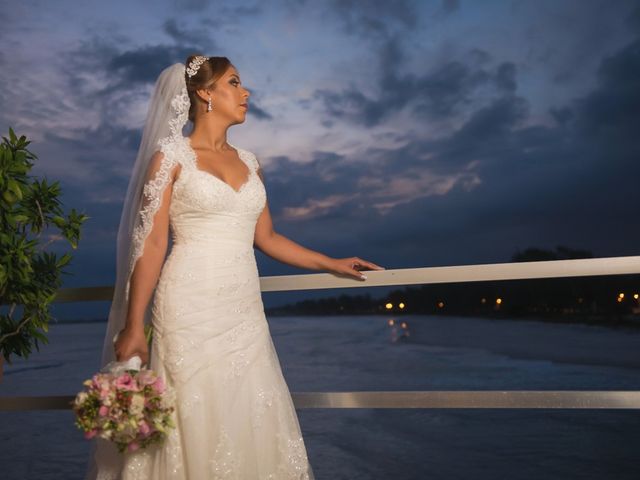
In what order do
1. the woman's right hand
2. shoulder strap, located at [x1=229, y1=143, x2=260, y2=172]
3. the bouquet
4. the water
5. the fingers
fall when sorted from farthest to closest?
the water
shoulder strap, located at [x1=229, y1=143, x2=260, y2=172]
the fingers
the woman's right hand
the bouquet

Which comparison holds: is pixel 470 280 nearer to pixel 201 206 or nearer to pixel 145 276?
pixel 201 206

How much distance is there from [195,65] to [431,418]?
963 centimetres

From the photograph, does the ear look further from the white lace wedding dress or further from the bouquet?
the bouquet

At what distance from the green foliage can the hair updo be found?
27.8 inches

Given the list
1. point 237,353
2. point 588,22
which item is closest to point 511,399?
point 237,353

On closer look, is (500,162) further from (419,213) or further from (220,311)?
(220,311)

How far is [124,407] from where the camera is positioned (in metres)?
1.67

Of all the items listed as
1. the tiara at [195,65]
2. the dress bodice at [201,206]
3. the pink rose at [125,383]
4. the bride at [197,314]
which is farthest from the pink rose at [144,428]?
the tiara at [195,65]

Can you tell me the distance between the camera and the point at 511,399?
2107 mm

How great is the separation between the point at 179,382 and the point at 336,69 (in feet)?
79.4

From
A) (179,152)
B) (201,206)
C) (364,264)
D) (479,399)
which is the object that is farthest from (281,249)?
(479,399)

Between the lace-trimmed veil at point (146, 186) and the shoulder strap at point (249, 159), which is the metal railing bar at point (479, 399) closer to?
the lace-trimmed veil at point (146, 186)

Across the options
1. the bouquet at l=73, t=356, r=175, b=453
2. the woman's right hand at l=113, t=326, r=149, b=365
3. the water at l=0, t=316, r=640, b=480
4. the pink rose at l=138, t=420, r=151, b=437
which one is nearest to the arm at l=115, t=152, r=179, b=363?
the woman's right hand at l=113, t=326, r=149, b=365

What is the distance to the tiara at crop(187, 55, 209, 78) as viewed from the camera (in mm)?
2307
